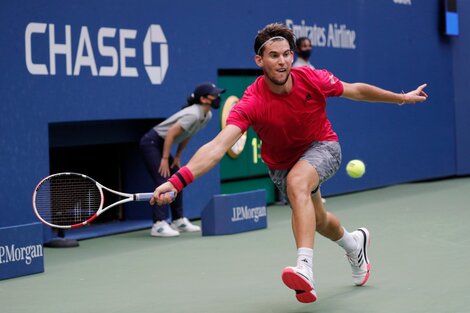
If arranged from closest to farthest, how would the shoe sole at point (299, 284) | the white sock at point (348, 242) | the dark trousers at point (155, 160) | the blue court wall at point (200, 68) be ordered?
the shoe sole at point (299, 284) → the white sock at point (348, 242) → the blue court wall at point (200, 68) → the dark trousers at point (155, 160)

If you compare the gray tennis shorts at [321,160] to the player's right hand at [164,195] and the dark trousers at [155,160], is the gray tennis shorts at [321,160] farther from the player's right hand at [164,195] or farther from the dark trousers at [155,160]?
the dark trousers at [155,160]

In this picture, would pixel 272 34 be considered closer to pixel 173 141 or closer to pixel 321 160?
pixel 321 160

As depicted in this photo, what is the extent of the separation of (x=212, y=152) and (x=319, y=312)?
1104 mm

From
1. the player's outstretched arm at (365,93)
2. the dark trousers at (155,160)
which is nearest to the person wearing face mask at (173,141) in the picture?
the dark trousers at (155,160)

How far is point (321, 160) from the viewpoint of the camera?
5.64 meters

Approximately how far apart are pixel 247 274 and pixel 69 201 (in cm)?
134

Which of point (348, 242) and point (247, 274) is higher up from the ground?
point (348, 242)

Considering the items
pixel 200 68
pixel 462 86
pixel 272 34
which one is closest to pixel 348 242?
pixel 272 34

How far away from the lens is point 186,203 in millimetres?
10562

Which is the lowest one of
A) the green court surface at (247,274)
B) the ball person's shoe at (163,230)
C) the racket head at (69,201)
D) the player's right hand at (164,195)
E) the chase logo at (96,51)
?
the green court surface at (247,274)

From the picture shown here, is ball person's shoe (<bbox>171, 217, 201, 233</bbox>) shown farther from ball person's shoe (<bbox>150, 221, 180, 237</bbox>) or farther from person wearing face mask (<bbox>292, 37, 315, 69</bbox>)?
person wearing face mask (<bbox>292, 37, 315, 69</bbox>)

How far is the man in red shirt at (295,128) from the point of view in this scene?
5.22 meters

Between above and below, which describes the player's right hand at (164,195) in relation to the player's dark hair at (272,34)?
below

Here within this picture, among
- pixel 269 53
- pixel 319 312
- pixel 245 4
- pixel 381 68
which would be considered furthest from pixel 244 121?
pixel 381 68
